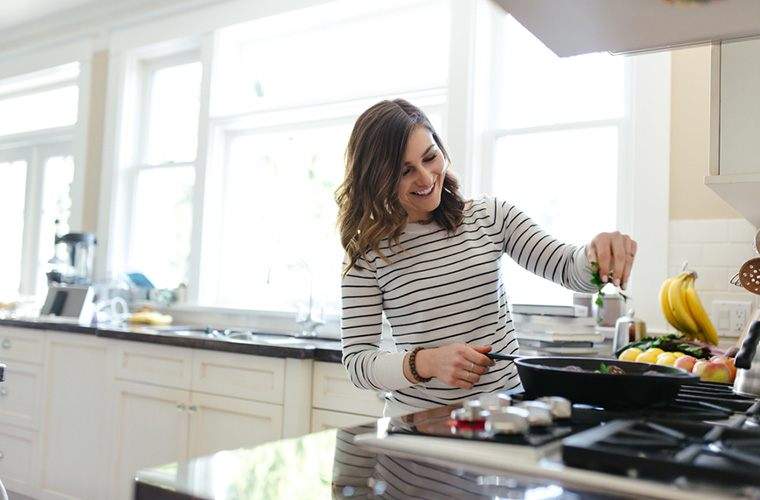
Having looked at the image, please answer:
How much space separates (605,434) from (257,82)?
11.7 ft

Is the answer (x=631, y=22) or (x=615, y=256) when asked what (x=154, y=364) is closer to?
(x=615, y=256)

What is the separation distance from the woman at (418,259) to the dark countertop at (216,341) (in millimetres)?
971

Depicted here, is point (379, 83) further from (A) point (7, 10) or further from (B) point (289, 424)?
(A) point (7, 10)

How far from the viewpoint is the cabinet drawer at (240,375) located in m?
2.60

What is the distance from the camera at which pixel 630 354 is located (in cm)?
187

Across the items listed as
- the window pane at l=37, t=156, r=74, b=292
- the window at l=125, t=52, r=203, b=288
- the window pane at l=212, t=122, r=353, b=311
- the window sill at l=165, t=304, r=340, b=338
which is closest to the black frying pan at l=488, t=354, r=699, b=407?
the window sill at l=165, t=304, r=340, b=338

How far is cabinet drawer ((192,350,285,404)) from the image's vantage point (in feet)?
8.54

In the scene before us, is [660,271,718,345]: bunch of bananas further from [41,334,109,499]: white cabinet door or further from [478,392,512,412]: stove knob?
[41,334,109,499]: white cabinet door

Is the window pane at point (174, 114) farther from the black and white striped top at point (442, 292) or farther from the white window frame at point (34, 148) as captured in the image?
the black and white striped top at point (442, 292)

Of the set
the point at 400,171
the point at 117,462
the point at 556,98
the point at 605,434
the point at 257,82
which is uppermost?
the point at 257,82

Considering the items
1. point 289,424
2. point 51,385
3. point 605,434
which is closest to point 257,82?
point 51,385

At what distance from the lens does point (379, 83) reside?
140 inches

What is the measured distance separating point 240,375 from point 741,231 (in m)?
1.83

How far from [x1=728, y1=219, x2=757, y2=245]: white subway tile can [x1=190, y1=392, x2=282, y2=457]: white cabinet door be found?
1662 mm
